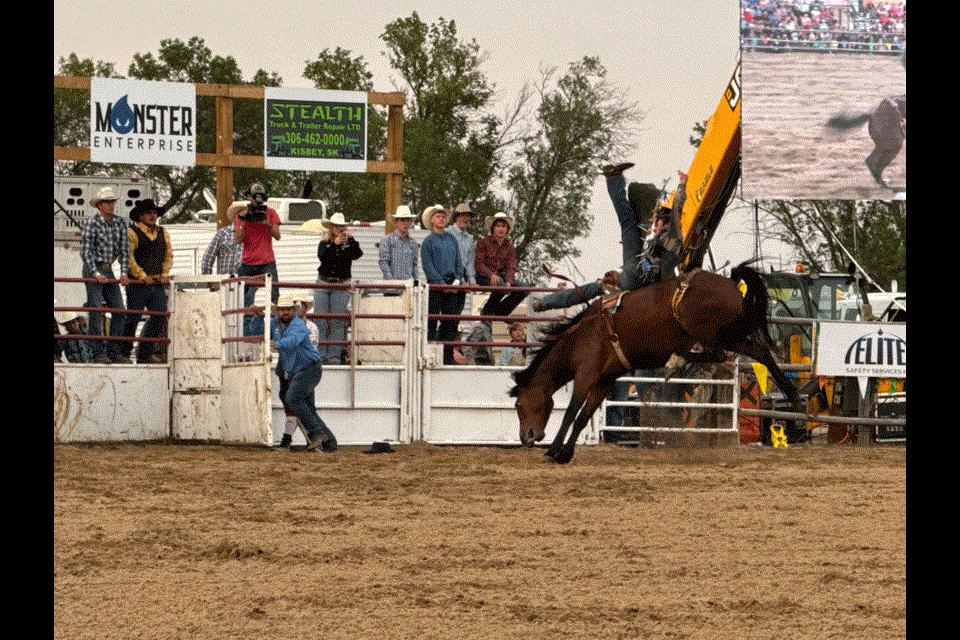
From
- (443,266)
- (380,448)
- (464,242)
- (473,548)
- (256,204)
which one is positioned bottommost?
(380,448)

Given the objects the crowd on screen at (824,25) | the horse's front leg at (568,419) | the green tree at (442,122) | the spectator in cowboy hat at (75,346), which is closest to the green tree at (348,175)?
the green tree at (442,122)

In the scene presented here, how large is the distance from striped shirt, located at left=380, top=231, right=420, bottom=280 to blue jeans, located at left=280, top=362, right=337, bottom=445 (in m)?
1.73

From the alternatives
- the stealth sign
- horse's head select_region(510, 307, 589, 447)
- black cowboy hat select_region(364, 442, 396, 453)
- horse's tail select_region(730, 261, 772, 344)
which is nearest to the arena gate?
black cowboy hat select_region(364, 442, 396, 453)

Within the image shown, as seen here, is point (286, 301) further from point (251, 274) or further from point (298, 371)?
point (251, 274)

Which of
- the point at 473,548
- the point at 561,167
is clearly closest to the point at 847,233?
the point at 561,167

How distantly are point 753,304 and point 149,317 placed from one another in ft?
22.9

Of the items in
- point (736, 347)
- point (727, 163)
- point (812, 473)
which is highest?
point (727, 163)

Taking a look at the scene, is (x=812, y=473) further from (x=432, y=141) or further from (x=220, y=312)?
(x=432, y=141)

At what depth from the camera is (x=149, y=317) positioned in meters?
15.2

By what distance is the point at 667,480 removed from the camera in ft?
37.5

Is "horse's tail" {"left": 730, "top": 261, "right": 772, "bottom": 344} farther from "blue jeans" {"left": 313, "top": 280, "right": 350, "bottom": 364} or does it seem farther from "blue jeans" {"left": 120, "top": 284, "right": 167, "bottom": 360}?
"blue jeans" {"left": 120, "top": 284, "right": 167, "bottom": 360}
